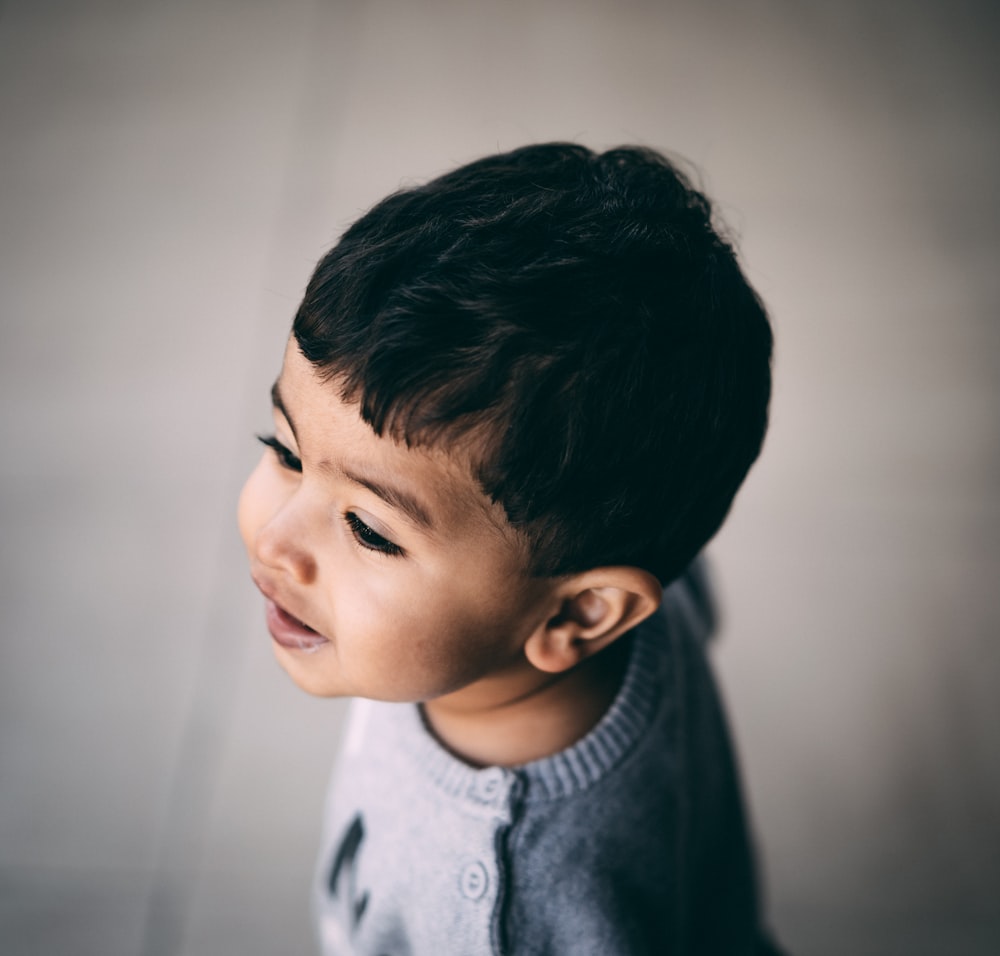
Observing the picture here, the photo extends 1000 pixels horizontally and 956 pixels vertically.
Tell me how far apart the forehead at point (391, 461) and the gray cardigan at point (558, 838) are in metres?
0.17

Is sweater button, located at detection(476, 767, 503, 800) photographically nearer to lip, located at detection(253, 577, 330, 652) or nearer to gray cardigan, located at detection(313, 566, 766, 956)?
gray cardigan, located at detection(313, 566, 766, 956)

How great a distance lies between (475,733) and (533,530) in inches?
7.4

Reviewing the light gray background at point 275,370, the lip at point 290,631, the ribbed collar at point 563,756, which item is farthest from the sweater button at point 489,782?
the light gray background at point 275,370

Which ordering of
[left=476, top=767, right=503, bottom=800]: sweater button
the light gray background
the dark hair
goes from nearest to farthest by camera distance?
the dark hair < [left=476, top=767, right=503, bottom=800]: sweater button < the light gray background

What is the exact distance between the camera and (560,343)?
0.41m

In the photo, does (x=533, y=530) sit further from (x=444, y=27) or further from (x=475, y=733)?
(x=444, y=27)

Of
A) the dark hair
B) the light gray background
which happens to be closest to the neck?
the dark hair

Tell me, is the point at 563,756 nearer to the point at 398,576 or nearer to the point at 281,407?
the point at 398,576

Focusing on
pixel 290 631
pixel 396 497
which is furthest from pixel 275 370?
pixel 396 497

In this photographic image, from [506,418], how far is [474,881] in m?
0.27

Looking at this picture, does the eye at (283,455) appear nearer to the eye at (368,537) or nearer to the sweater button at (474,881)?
the eye at (368,537)

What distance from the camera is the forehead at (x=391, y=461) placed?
1.40 ft

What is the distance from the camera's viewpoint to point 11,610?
1.07 metres

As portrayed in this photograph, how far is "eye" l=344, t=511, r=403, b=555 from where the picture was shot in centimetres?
47
